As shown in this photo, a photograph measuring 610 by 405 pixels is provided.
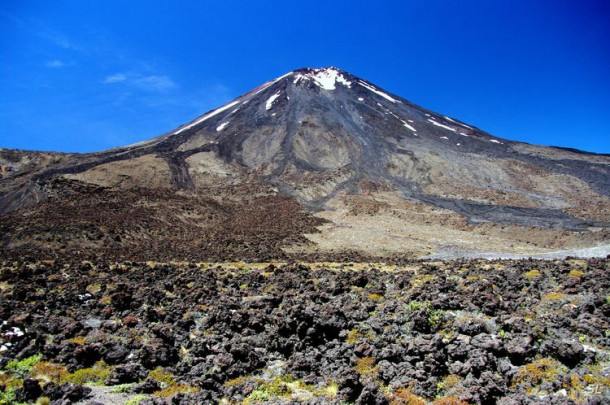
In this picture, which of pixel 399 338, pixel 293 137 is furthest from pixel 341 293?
pixel 293 137

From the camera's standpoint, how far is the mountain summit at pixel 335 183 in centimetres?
→ 4416

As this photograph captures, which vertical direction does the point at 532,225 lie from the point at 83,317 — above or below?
above

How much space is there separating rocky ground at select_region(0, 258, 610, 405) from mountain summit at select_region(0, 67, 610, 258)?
20337 millimetres

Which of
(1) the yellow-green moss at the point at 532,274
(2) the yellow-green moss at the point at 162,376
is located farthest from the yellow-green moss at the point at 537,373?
(2) the yellow-green moss at the point at 162,376

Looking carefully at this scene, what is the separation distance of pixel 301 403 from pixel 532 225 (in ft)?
170

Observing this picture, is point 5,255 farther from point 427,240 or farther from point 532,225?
point 532,225

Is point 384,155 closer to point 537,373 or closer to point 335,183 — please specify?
point 335,183

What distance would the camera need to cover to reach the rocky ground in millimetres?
A: 8945

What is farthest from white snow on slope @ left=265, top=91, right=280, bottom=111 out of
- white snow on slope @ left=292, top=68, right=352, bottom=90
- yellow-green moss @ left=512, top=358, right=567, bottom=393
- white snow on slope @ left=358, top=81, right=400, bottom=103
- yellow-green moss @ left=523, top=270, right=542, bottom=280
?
yellow-green moss @ left=512, top=358, right=567, bottom=393

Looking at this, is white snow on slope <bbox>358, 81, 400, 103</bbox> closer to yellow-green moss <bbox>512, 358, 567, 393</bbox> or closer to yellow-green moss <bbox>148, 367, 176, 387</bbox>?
yellow-green moss <bbox>512, 358, 567, 393</bbox>

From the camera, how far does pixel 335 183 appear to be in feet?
249

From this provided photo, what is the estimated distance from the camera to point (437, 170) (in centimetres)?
8019

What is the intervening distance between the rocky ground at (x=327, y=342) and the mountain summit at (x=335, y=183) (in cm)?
2034

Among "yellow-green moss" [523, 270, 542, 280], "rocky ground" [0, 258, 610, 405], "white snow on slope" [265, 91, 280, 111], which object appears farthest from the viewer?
"white snow on slope" [265, 91, 280, 111]
